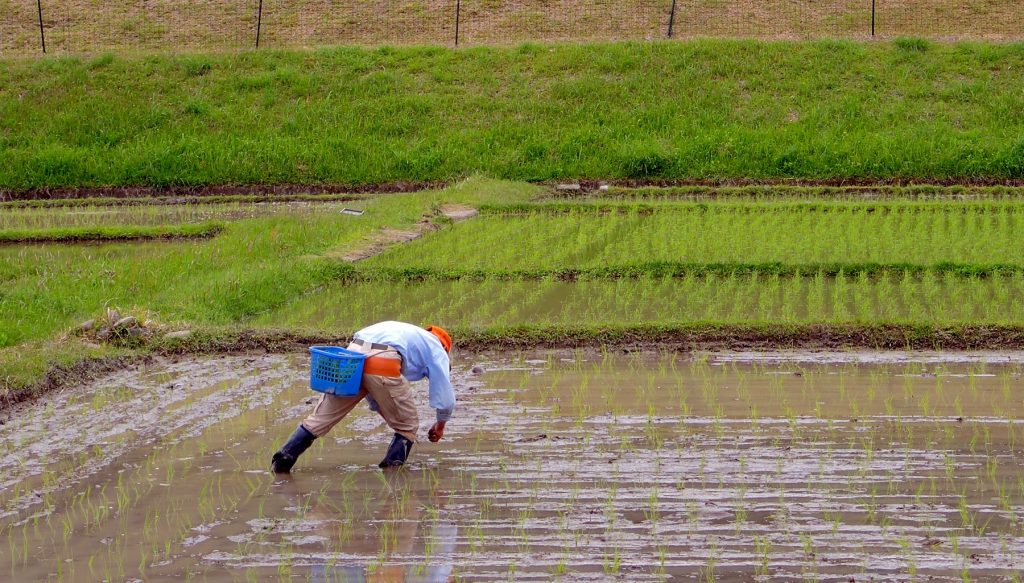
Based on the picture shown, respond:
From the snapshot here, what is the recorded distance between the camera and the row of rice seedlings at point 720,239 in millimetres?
10531

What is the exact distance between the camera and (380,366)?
5398mm

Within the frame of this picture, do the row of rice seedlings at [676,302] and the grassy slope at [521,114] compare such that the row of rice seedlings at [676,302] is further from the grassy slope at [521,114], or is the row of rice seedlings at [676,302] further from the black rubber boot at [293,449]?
the grassy slope at [521,114]

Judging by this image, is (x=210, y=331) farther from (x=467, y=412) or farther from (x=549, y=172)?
(x=549, y=172)

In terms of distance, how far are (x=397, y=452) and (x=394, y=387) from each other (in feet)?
1.10

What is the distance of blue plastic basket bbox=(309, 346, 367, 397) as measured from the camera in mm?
5316

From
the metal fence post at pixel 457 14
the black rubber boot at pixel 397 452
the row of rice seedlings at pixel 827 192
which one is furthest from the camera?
the metal fence post at pixel 457 14

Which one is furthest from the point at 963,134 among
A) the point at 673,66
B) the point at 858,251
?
the point at 858,251

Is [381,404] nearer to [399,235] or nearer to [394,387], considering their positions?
[394,387]

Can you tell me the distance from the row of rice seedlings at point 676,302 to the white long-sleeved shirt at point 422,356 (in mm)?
2868

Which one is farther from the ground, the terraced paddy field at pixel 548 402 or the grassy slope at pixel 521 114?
the grassy slope at pixel 521 114


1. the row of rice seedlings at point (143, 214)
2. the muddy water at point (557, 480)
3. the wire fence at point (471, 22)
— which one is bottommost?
the row of rice seedlings at point (143, 214)

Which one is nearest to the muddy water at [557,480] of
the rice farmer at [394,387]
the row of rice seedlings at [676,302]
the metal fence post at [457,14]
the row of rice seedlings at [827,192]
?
the rice farmer at [394,387]

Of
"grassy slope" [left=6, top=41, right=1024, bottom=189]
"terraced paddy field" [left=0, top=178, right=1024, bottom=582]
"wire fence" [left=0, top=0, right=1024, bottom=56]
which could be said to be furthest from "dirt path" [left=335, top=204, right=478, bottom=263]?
"wire fence" [left=0, top=0, right=1024, bottom=56]

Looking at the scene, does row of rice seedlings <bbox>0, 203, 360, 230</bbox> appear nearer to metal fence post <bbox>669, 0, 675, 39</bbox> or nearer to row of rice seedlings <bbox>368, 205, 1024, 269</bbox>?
row of rice seedlings <bbox>368, 205, 1024, 269</bbox>
